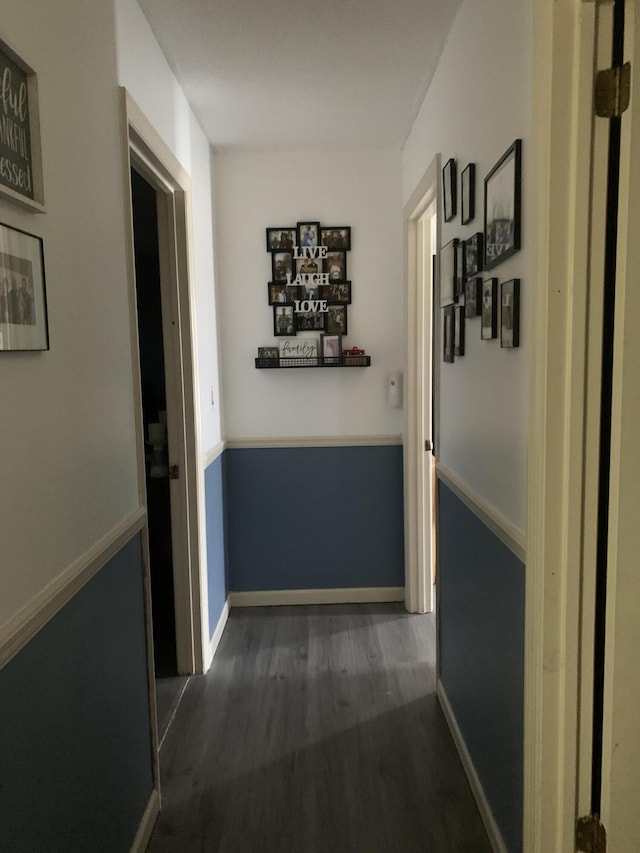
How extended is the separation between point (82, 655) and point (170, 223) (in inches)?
73.4

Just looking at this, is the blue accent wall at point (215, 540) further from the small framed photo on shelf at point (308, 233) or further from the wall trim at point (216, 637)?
the small framed photo on shelf at point (308, 233)

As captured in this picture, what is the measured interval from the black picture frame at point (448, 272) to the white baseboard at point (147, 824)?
6.12ft

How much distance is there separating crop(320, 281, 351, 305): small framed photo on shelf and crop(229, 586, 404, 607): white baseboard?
63.2 inches

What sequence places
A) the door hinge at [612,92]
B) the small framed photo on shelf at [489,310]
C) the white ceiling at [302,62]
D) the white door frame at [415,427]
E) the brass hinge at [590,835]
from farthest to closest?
1. the white door frame at [415,427]
2. the white ceiling at [302,62]
3. the small framed photo on shelf at [489,310]
4. the brass hinge at [590,835]
5. the door hinge at [612,92]

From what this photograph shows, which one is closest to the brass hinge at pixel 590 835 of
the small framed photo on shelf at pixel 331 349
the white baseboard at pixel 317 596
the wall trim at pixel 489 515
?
the wall trim at pixel 489 515

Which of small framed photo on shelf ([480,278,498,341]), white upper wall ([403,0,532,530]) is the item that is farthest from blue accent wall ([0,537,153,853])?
small framed photo on shelf ([480,278,498,341])

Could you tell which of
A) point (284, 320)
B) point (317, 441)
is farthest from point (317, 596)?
point (284, 320)

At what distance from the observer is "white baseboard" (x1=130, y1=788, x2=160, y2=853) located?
1858 millimetres

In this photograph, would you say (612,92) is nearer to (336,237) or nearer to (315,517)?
(336,237)

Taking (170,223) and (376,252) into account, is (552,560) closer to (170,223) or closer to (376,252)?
(170,223)

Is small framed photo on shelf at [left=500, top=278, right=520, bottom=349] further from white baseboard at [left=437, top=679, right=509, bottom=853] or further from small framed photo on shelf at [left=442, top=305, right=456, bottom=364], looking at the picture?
white baseboard at [left=437, top=679, right=509, bottom=853]

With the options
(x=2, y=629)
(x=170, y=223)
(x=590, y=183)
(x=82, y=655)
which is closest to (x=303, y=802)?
(x=82, y=655)

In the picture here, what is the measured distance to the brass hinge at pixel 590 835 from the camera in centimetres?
156

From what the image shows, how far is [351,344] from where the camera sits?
368 centimetres
